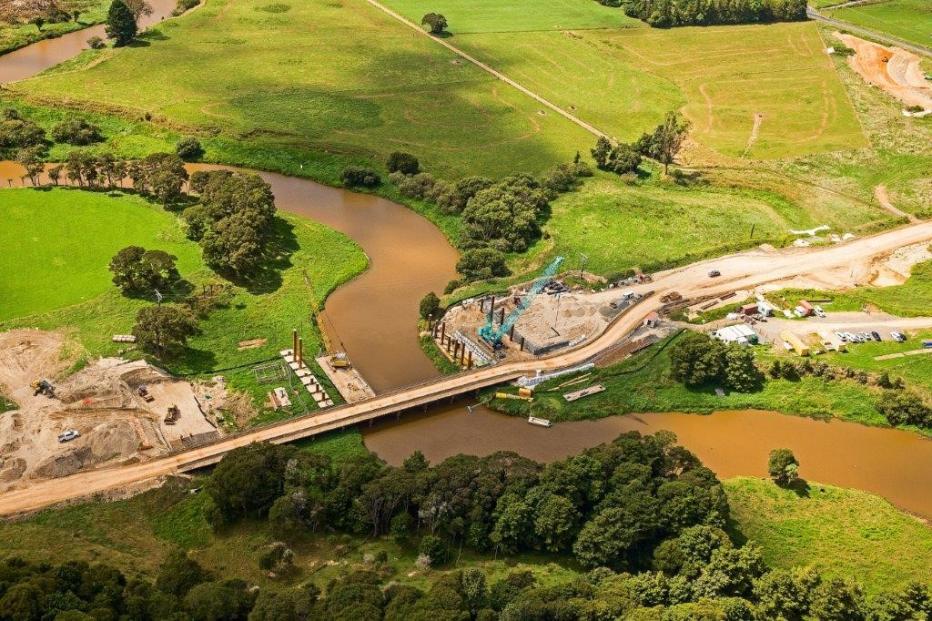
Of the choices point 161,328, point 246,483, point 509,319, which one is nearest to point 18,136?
point 161,328

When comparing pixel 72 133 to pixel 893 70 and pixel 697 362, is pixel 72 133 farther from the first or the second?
pixel 893 70

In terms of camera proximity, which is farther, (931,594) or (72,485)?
(72,485)

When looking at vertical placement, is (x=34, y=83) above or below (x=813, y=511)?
above

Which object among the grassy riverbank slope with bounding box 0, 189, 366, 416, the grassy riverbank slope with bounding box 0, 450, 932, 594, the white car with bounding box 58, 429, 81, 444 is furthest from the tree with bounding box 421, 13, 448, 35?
the grassy riverbank slope with bounding box 0, 450, 932, 594

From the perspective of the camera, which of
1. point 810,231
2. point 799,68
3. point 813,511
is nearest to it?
point 813,511

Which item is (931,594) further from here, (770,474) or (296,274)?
(296,274)

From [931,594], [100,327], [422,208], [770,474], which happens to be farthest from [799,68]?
[100,327]
